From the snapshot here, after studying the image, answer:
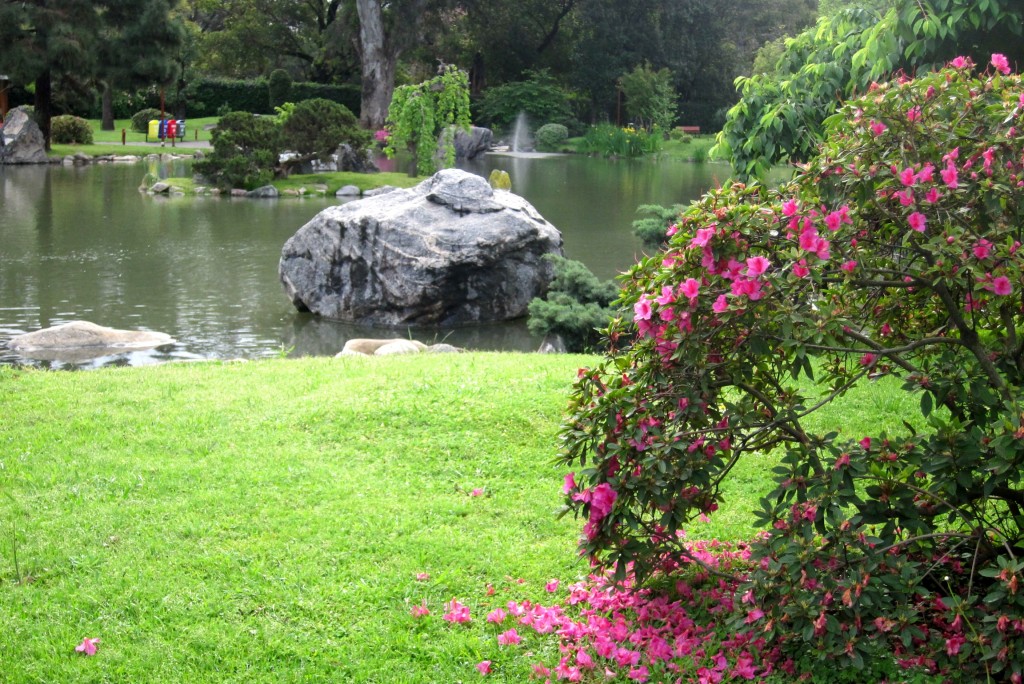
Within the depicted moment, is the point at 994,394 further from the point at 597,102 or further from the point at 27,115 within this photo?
the point at 597,102

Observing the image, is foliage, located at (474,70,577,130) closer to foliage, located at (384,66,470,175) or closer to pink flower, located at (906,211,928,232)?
foliage, located at (384,66,470,175)

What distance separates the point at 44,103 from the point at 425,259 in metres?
24.9

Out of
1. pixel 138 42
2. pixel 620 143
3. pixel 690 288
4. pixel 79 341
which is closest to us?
pixel 690 288

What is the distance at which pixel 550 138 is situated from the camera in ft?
142

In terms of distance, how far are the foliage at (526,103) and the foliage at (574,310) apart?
118 ft

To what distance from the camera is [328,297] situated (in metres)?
12.2

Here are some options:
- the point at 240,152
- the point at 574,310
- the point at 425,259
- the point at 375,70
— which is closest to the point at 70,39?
the point at 240,152

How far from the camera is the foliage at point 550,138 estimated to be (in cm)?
4309

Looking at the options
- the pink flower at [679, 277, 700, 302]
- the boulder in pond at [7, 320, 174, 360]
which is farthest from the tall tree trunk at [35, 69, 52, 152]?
the pink flower at [679, 277, 700, 302]

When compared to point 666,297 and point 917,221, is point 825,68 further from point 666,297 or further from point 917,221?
point 666,297

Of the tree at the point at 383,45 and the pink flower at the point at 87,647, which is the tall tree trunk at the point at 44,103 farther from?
the pink flower at the point at 87,647

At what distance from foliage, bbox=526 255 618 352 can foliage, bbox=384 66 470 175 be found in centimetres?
1413

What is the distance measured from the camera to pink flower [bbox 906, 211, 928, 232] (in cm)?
287

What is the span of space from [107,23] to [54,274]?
70.4 ft
